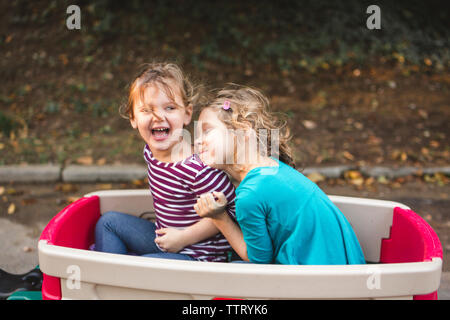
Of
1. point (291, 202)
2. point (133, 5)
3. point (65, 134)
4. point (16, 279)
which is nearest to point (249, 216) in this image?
point (291, 202)

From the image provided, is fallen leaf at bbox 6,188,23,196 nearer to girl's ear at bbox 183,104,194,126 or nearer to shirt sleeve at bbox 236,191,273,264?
girl's ear at bbox 183,104,194,126

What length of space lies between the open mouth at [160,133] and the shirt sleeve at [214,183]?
0.72 ft

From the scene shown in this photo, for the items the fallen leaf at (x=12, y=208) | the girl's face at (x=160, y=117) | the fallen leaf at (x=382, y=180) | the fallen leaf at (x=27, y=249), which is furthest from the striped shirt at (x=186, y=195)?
the fallen leaf at (x=382, y=180)

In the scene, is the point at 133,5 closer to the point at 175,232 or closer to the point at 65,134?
the point at 65,134

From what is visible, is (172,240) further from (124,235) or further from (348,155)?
(348,155)

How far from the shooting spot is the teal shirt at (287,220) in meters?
1.46

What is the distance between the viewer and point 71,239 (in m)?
1.85

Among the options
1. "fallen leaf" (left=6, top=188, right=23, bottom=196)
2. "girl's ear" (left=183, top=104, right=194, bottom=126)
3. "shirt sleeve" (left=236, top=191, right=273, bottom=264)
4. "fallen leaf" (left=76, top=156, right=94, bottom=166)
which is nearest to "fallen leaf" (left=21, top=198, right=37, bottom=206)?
"fallen leaf" (left=6, top=188, right=23, bottom=196)

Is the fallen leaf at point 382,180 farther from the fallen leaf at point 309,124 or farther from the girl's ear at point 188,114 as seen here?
the girl's ear at point 188,114

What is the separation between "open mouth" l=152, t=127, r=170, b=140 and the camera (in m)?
1.73

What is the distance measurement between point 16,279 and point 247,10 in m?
5.11

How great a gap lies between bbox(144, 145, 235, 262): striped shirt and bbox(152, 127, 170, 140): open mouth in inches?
4.6

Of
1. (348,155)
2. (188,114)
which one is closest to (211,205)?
(188,114)

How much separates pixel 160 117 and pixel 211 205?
0.44 m
